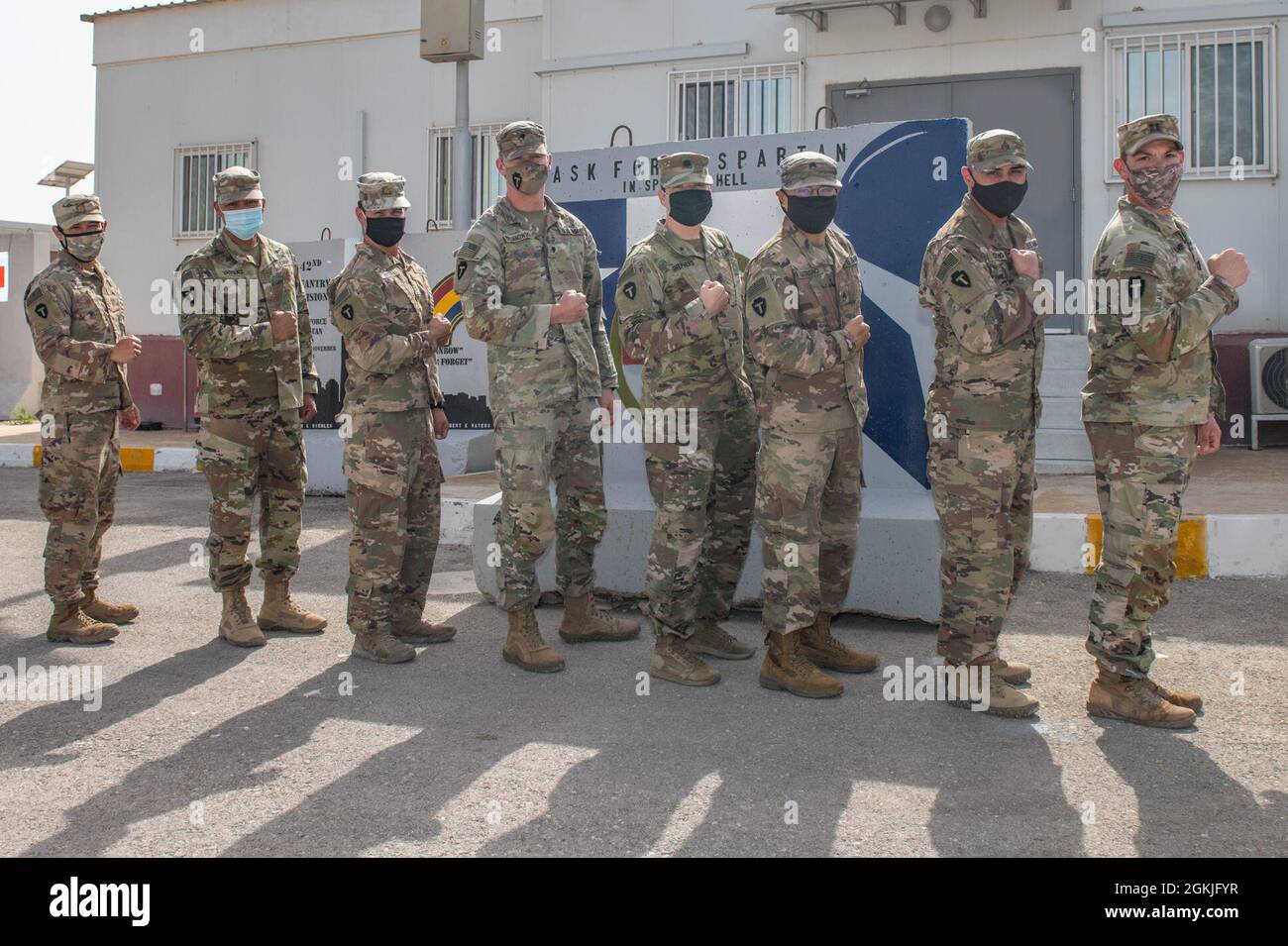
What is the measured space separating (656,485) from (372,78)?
10627 millimetres

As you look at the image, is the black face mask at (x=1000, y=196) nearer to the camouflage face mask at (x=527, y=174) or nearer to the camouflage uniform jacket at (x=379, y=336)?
the camouflage face mask at (x=527, y=174)

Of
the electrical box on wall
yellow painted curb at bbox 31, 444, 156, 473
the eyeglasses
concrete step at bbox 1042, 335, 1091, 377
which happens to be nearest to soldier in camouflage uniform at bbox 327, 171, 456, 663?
the eyeglasses

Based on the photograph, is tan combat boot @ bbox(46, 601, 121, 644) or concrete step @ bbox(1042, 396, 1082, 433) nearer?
tan combat boot @ bbox(46, 601, 121, 644)

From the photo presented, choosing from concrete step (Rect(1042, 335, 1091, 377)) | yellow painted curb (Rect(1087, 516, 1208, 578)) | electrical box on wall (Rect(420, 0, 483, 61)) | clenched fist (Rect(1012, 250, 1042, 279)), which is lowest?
yellow painted curb (Rect(1087, 516, 1208, 578))

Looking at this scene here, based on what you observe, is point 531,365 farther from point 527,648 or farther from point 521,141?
point 527,648

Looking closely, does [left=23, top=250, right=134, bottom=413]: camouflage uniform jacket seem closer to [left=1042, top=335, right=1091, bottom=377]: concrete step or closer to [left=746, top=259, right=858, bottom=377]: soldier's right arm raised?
[left=746, top=259, right=858, bottom=377]: soldier's right arm raised

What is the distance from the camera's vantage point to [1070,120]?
33.9 ft

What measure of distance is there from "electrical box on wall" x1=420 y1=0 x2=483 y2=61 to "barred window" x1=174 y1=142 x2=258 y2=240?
215 inches

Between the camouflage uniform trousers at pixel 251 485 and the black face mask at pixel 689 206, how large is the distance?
80.7 inches

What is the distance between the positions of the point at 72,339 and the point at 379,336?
154 cm

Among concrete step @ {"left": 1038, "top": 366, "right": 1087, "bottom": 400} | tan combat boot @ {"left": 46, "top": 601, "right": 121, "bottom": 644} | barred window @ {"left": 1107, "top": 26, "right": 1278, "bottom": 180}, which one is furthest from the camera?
barred window @ {"left": 1107, "top": 26, "right": 1278, "bottom": 180}

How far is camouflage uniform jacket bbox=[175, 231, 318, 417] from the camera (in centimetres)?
530

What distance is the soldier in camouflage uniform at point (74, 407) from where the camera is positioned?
17.9 ft

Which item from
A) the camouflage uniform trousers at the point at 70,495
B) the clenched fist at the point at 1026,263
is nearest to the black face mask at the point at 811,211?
the clenched fist at the point at 1026,263
